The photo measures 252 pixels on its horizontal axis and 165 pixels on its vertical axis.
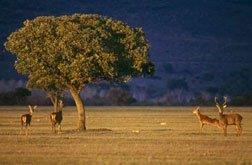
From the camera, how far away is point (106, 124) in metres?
68.4

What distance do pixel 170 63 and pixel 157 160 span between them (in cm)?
14577

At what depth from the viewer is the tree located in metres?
55.3

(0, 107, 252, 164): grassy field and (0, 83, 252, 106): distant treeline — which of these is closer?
(0, 107, 252, 164): grassy field

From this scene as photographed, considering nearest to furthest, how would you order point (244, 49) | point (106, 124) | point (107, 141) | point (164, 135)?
point (107, 141), point (164, 135), point (106, 124), point (244, 49)

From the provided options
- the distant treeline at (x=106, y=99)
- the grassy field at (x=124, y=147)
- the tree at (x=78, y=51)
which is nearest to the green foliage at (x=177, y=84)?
the distant treeline at (x=106, y=99)

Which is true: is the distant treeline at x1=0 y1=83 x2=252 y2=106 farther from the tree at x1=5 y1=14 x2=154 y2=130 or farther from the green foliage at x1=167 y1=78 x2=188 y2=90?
the tree at x1=5 y1=14 x2=154 y2=130

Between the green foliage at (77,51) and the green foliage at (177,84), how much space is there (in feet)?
353

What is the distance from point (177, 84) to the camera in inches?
6506

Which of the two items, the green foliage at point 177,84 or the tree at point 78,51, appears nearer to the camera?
the tree at point 78,51

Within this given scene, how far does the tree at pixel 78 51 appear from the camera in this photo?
5528 cm

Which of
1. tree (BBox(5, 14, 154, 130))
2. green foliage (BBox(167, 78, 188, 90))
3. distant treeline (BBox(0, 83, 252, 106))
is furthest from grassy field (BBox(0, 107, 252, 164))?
green foliage (BBox(167, 78, 188, 90))

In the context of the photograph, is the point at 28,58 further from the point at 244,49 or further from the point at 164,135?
the point at 244,49

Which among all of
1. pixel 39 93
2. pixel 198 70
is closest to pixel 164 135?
pixel 39 93

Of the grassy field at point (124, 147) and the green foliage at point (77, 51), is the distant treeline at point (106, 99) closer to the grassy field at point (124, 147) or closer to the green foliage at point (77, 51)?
the green foliage at point (77, 51)
